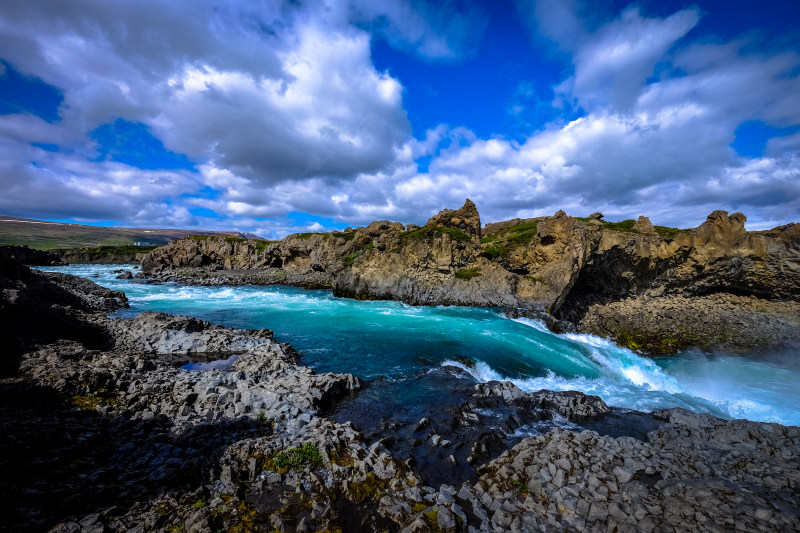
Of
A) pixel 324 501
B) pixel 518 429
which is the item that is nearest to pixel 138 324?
pixel 324 501

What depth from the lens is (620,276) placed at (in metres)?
34.7

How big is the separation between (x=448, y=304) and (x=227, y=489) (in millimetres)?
34560

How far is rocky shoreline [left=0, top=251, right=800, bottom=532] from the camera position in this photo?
5605mm

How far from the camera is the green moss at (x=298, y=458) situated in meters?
7.18

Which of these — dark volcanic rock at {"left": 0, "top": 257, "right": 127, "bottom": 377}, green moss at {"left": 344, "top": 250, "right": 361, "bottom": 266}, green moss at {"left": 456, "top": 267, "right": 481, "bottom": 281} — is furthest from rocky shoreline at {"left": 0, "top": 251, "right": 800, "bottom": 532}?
green moss at {"left": 344, "top": 250, "right": 361, "bottom": 266}

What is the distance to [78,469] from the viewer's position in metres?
6.20

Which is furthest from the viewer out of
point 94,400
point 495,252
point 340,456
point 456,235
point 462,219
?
point 462,219

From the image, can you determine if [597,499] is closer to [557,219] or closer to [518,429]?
[518,429]

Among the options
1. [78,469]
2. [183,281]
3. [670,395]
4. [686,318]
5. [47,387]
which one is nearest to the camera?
[78,469]

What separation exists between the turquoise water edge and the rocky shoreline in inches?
150

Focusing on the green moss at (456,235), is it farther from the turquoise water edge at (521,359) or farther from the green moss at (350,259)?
the green moss at (350,259)

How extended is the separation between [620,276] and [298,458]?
3914 cm

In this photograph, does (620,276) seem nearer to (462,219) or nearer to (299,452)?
(462,219)

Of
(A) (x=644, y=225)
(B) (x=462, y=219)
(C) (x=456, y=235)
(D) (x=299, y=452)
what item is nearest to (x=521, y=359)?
(D) (x=299, y=452)
